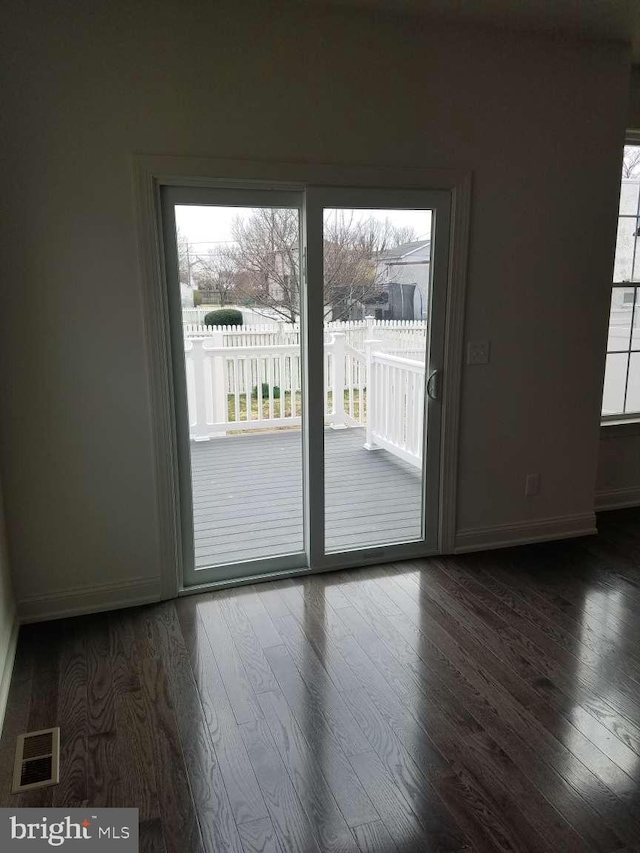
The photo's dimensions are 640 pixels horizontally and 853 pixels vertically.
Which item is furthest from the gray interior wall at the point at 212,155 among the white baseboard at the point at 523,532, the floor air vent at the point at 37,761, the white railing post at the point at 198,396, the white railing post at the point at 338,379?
the floor air vent at the point at 37,761

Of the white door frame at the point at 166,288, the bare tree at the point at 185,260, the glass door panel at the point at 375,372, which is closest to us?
the white door frame at the point at 166,288

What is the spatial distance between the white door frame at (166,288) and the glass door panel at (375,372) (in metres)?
0.12

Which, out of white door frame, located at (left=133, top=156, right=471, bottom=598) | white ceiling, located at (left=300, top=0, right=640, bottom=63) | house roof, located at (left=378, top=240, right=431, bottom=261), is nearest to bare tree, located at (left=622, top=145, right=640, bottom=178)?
white ceiling, located at (left=300, top=0, right=640, bottom=63)

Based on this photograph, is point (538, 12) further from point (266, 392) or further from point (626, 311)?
point (266, 392)

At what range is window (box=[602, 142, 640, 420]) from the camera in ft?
12.8

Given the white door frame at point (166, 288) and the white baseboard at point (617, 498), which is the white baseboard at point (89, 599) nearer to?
the white door frame at point (166, 288)

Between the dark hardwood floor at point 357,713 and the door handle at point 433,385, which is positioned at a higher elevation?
the door handle at point 433,385

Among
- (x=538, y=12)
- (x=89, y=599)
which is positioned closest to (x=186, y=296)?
(x=89, y=599)

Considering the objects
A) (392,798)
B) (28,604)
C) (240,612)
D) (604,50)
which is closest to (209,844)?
(392,798)

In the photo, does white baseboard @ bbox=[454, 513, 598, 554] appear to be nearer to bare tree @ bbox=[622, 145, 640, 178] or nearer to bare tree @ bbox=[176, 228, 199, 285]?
bare tree @ bbox=[176, 228, 199, 285]

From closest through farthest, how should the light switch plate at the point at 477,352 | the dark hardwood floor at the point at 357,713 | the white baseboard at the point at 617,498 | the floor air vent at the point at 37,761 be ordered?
the dark hardwood floor at the point at 357,713
the floor air vent at the point at 37,761
the light switch plate at the point at 477,352
the white baseboard at the point at 617,498

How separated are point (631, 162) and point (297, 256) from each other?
2.41m

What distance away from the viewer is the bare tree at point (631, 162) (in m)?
3.86

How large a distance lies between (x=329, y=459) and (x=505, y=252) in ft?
4.80
